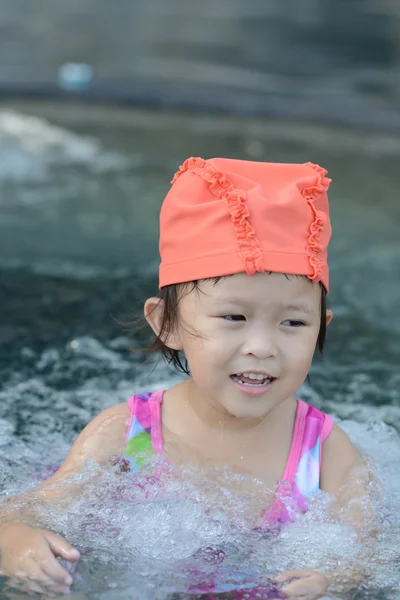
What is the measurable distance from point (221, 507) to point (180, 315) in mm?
527

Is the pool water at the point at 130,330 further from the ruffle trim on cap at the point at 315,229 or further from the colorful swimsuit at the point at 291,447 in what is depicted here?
the ruffle trim on cap at the point at 315,229

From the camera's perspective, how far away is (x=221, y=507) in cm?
254

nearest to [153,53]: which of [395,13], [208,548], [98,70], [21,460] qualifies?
[98,70]

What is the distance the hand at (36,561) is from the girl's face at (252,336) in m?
0.52

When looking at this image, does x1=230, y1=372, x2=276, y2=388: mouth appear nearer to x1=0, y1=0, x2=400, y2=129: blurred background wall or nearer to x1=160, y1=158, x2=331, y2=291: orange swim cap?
x1=160, y1=158, x2=331, y2=291: orange swim cap

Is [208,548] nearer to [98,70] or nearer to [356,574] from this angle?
[356,574]

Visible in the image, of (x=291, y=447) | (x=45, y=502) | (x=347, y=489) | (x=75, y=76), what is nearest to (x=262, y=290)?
(x=291, y=447)

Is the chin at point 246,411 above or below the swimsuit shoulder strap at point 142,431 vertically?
above

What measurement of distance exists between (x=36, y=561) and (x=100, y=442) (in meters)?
0.47

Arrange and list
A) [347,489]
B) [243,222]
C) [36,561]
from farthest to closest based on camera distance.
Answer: [347,489] < [243,222] < [36,561]

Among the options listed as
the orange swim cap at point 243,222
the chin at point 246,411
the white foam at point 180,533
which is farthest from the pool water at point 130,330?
the orange swim cap at point 243,222

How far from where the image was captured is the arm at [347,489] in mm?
2359

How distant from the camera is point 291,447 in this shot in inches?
102

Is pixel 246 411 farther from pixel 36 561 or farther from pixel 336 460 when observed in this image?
pixel 36 561
